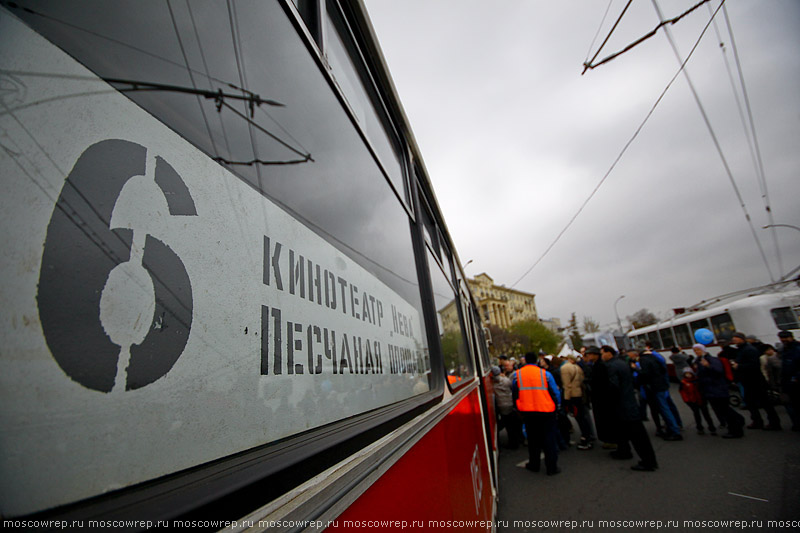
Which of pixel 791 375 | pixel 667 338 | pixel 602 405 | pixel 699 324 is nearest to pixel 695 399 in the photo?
pixel 791 375

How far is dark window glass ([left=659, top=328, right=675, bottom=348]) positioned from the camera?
15.2 m

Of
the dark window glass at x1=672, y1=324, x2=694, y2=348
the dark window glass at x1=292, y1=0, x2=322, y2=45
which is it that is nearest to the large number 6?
the dark window glass at x1=292, y1=0, x2=322, y2=45

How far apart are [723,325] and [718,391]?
7928mm

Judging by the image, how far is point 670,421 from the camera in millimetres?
6219

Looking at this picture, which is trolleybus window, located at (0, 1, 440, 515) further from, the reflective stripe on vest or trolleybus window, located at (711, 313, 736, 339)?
trolleybus window, located at (711, 313, 736, 339)

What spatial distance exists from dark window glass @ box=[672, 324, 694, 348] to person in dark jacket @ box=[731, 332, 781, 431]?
831 centimetres

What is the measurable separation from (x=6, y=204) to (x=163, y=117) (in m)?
0.26

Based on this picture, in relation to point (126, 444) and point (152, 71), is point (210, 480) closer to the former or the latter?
point (126, 444)

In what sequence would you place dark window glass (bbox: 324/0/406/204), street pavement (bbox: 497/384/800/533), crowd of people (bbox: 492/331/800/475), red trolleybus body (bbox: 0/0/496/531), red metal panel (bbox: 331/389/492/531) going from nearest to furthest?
red trolleybus body (bbox: 0/0/496/531)
red metal panel (bbox: 331/389/492/531)
dark window glass (bbox: 324/0/406/204)
street pavement (bbox: 497/384/800/533)
crowd of people (bbox: 492/331/800/475)

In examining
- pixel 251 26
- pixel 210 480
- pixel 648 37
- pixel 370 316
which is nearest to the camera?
pixel 210 480

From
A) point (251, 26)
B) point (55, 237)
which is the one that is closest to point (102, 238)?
point (55, 237)

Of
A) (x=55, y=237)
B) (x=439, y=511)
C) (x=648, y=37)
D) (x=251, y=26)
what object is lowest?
(x=439, y=511)

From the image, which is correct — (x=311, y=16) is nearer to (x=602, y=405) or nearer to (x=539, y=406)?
(x=539, y=406)

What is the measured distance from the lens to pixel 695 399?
263 inches
